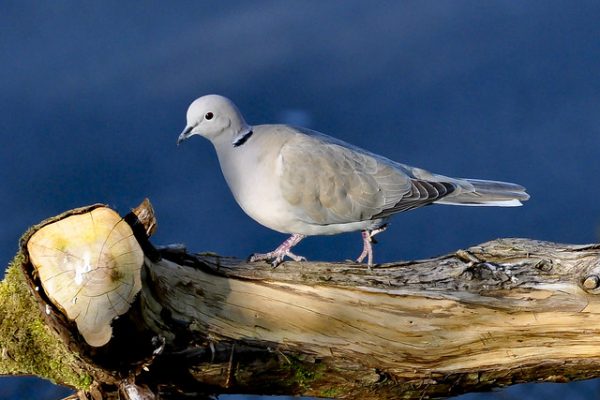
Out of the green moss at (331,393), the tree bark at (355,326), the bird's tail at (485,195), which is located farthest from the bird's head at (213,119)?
the green moss at (331,393)

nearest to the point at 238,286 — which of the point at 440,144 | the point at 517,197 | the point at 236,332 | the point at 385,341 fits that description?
the point at 236,332

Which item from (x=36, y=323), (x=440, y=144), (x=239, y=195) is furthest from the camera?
(x=440, y=144)

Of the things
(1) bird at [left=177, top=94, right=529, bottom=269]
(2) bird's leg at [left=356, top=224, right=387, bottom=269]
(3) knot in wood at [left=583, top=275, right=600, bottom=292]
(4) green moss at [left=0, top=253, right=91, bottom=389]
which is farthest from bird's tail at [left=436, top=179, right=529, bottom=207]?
(4) green moss at [left=0, top=253, right=91, bottom=389]

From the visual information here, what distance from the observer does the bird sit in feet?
9.62

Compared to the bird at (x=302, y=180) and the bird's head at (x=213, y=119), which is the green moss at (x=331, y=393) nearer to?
the bird at (x=302, y=180)

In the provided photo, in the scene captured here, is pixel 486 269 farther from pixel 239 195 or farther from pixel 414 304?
pixel 239 195

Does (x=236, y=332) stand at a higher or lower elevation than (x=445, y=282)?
lower

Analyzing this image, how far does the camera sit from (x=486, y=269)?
9.04ft

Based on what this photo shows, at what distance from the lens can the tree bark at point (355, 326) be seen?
2441 millimetres

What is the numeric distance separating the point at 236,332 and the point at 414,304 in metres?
0.51

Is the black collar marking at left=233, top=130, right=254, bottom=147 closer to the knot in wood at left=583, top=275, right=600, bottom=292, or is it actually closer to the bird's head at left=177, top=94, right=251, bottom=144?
the bird's head at left=177, top=94, right=251, bottom=144

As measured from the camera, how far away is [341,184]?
301cm

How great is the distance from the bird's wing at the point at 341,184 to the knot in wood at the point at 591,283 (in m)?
0.59

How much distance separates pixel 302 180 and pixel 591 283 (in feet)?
2.94
